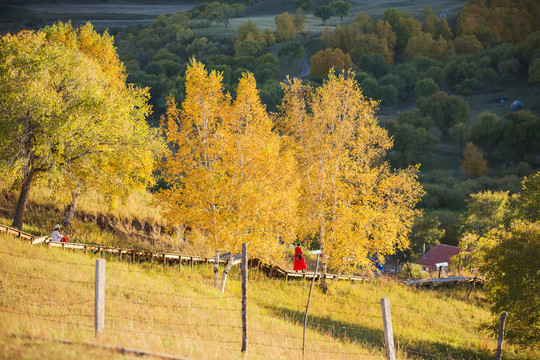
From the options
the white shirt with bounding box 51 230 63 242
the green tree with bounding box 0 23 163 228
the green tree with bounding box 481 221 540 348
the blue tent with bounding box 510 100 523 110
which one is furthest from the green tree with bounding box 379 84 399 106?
the white shirt with bounding box 51 230 63 242

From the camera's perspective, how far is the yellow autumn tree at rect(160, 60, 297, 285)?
2388cm

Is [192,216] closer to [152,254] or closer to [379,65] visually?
[152,254]

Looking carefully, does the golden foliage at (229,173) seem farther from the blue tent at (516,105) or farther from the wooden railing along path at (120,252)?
the blue tent at (516,105)

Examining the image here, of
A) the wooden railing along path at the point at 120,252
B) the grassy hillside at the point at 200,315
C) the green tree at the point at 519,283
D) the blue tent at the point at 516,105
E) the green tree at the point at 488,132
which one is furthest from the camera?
the blue tent at the point at 516,105

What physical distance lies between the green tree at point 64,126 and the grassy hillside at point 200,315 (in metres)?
5.03

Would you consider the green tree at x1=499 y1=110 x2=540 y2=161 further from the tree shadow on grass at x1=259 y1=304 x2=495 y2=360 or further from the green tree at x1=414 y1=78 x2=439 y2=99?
the tree shadow on grass at x1=259 y1=304 x2=495 y2=360

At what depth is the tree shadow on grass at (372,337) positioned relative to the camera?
20594mm

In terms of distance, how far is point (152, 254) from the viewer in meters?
25.1

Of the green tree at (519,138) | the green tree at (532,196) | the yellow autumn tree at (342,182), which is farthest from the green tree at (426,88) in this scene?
the yellow autumn tree at (342,182)

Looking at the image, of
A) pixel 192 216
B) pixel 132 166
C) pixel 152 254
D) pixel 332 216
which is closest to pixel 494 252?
pixel 332 216

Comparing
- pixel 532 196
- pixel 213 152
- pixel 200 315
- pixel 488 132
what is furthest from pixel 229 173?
pixel 488 132

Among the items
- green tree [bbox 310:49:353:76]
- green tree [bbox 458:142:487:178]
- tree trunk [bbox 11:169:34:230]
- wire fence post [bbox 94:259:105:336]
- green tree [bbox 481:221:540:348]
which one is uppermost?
green tree [bbox 310:49:353:76]

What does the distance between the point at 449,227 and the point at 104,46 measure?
57.3 m

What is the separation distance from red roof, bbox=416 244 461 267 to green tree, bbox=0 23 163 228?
138 ft
